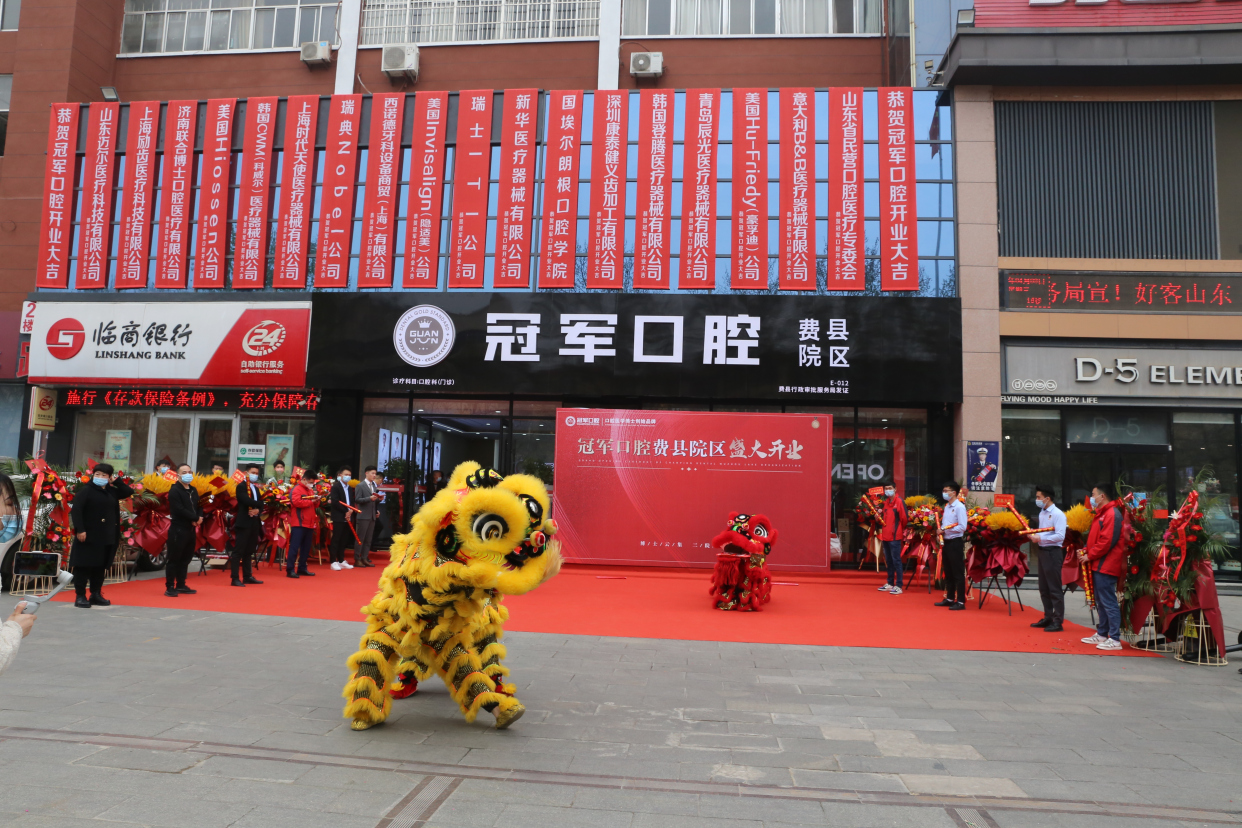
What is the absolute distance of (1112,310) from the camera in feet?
47.2

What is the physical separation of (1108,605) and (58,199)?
2035 cm

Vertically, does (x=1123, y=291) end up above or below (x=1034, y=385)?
above

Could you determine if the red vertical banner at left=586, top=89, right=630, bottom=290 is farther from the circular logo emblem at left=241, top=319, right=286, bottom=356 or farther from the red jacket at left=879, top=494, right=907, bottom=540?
the red jacket at left=879, top=494, right=907, bottom=540

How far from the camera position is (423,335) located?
50.1 ft

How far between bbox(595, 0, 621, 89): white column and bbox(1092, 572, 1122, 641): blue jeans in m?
13.8

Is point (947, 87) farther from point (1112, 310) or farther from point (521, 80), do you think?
point (521, 80)

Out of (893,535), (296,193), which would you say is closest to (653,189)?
(296,193)

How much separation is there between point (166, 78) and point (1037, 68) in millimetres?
19000

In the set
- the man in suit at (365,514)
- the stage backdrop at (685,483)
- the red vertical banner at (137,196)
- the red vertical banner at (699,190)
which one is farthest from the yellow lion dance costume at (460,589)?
the red vertical banner at (137,196)

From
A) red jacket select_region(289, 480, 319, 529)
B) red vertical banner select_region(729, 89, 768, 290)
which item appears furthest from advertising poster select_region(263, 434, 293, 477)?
red vertical banner select_region(729, 89, 768, 290)

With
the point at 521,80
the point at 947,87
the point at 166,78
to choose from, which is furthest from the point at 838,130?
the point at 166,78

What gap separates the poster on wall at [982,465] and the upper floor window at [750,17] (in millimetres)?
9433

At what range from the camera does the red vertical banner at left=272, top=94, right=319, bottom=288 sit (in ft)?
52.6

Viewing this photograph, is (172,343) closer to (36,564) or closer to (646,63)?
(646,63)
